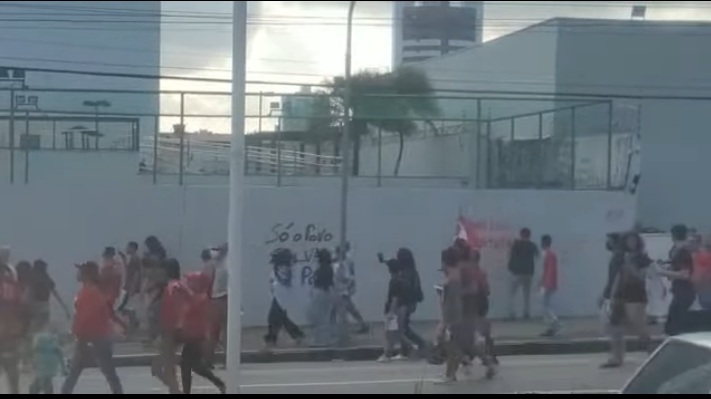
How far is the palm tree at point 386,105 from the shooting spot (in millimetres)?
20234

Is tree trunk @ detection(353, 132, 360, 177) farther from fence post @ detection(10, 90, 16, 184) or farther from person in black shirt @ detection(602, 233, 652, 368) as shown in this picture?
person in black shirt @ detection(602, 233, 652, 368)

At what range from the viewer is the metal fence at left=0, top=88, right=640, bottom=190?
17906 millimetres

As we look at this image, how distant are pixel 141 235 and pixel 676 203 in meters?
7.32

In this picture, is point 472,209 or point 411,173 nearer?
point 472,209

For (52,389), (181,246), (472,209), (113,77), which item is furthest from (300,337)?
(52,389)

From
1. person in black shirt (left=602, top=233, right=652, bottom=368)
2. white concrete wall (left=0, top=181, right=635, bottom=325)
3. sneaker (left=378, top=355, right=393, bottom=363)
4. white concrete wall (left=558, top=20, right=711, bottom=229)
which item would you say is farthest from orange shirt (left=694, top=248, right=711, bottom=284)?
white concrete wall (left=0, top=181, right=635, bottom=325)

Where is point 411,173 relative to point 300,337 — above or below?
above

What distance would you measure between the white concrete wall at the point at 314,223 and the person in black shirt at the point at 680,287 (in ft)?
12.2

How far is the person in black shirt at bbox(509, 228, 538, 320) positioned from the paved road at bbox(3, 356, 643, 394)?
6.74 ft

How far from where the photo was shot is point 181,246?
1831 cm

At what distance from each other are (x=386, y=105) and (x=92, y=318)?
11.7 m

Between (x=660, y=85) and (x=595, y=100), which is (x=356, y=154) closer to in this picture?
(x=595, y=100)

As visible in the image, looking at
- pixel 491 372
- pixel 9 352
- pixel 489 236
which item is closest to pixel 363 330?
pixel 489 236

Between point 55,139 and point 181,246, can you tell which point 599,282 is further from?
point 55,139
